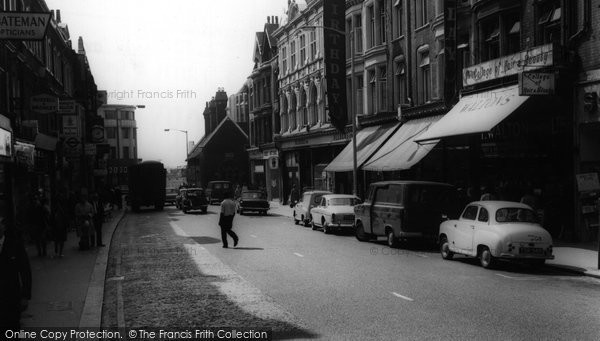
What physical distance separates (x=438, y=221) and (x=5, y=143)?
12432 millimetres

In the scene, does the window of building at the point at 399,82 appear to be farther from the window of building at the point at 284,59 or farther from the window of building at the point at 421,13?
the window of building at the point at 284,59

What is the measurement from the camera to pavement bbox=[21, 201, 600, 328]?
32.5ft

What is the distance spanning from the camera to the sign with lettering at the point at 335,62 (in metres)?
37.8

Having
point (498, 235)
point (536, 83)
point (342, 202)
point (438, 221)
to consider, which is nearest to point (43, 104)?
point (342, 202)

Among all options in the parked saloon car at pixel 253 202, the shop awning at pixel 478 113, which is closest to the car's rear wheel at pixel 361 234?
the shop awning at pixel 478 113

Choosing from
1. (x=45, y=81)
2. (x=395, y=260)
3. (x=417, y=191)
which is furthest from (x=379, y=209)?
(x=45, y=81)

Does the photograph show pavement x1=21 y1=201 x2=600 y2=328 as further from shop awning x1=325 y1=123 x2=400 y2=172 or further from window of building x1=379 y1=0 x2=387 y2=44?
window of building x1=379 y1=0 x2=387 y2=44

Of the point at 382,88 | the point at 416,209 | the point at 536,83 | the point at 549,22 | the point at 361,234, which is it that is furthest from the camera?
the point at 382,88

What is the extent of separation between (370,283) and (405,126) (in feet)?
62.7

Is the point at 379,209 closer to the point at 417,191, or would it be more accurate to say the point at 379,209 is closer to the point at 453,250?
the point at 417,191

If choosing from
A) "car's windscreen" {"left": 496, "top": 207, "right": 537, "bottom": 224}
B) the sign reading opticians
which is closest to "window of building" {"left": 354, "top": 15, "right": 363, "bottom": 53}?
"car's windscreen" {"left": 496, "top": 207, "right": 537, "bottom": 224}

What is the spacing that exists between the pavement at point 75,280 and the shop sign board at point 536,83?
4502 millimetres

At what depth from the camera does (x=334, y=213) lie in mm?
25391

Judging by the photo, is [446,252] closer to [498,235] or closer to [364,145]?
[498,235]
